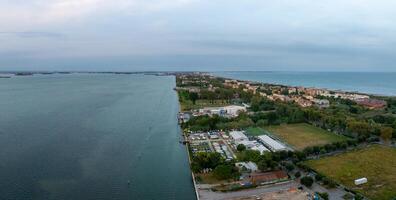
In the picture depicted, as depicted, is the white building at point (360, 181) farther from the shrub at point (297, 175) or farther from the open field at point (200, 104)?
the open field at point (200, 104)

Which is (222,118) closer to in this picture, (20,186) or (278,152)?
(278,152)

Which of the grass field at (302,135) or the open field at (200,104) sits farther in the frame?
the open field at (200,104)

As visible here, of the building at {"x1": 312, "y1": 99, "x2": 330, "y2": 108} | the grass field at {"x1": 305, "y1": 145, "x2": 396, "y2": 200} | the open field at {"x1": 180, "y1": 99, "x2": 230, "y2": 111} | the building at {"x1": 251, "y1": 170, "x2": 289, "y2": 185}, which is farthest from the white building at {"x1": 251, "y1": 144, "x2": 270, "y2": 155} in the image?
the building at {"x1": 312, "y1": 99, "x2": 330, "y2": 108}

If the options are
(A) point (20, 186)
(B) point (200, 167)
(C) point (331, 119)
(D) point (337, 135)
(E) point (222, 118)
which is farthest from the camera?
(E) point (222, 118)

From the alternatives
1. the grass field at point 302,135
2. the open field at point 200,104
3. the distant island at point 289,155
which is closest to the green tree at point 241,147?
the distant island at point 289,155

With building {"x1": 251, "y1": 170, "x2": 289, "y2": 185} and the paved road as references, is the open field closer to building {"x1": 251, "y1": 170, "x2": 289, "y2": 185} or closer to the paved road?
building {"x1": 251, "y1": 170, "x2": 289, "y2": 185}

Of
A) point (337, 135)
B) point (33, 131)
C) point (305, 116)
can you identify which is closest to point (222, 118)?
point (305, 116)
